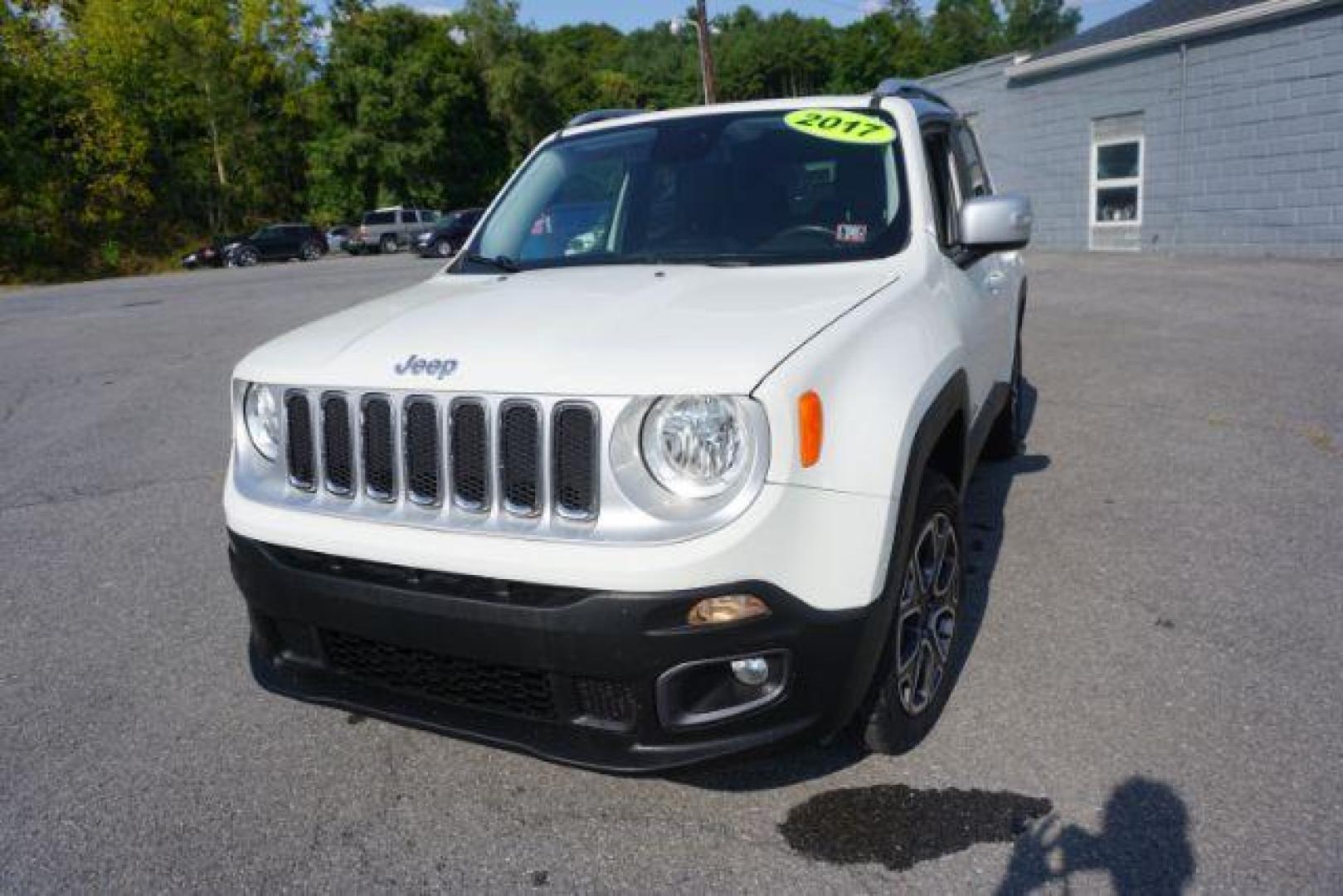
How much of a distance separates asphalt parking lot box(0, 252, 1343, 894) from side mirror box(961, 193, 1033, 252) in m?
1.35

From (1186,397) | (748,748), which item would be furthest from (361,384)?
(1186,397)

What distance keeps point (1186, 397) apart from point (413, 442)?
6374 mm

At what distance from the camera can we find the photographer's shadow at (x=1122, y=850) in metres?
2.40

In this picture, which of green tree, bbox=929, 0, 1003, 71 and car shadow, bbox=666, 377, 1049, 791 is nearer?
car shadow, bbox=666, 377, 1049, 791

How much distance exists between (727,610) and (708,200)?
6.45 ft

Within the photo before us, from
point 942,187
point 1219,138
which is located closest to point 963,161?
point 942,187

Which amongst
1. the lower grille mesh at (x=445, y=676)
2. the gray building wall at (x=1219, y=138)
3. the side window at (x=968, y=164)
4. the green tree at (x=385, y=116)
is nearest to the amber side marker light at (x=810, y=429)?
the lower grille mesh at (x=445, y=676)

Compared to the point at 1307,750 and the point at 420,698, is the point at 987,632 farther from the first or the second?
the point at 420,698

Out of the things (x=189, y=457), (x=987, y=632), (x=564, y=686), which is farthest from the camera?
(x=189, y=457)

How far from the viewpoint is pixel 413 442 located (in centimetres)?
258

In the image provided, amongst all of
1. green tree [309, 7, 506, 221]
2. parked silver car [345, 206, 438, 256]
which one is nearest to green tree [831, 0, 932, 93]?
green tree [309, 7, 506, 221]

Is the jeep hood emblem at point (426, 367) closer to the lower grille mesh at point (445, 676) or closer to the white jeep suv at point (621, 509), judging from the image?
the white jeep suv at point (621, 509)

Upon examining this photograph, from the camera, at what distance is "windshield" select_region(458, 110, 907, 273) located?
11.7 feet

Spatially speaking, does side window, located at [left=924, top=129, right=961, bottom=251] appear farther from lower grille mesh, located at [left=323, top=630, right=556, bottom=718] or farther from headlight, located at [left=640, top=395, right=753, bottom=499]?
Result: lower grille mesh, located at [left=323, top=630, right=556, bottom=718]
